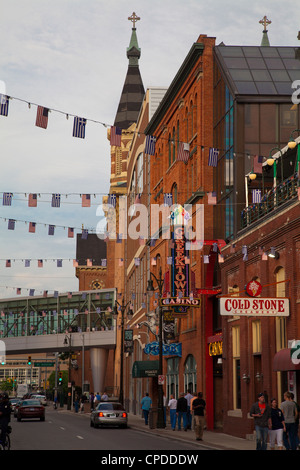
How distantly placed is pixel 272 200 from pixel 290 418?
1267 centimetres

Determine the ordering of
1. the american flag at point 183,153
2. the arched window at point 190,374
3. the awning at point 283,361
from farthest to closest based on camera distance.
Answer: the arched window at point 190,374 < the american flag at point 183,153 < the awning at point 283,361

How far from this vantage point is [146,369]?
169 feet

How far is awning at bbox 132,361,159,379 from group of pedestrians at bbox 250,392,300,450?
29.1 m

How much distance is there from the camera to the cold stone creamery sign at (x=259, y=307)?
2673 centimetres

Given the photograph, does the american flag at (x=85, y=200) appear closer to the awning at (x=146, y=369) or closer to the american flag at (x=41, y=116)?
the american flag at (x=41, y=116)

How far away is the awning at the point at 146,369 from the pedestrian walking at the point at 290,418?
2911cm

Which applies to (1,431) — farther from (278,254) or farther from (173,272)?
(173,272)

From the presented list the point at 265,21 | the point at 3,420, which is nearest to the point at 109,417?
the point at 3,420

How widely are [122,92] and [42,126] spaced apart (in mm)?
101819

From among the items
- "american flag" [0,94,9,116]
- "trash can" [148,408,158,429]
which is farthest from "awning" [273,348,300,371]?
"trash can" [148,408,158,429]

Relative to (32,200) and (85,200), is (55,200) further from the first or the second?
(85,200)

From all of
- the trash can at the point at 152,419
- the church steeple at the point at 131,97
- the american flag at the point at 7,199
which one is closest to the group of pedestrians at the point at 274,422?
the american flag at the point at 7,199
